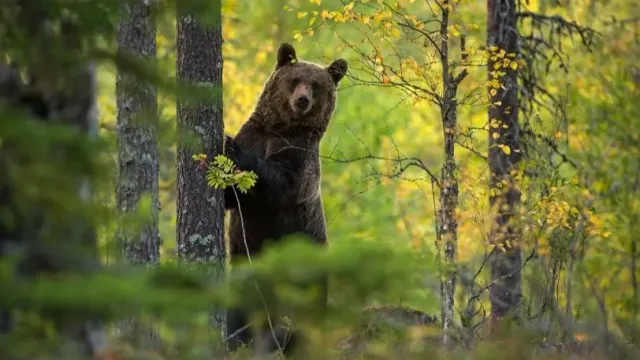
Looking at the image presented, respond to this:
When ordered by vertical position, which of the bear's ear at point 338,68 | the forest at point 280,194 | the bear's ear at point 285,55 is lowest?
the forest at point 280,194

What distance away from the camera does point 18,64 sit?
375cm

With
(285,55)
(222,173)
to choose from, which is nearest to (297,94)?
(285,55)

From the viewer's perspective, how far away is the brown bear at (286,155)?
862 cm

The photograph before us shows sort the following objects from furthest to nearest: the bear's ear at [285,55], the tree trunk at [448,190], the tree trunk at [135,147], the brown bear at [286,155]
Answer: the bear's ear at [285,55], the brown bear at [286,155], the tree trunk at [135,147], the tree trunk at [448,190]

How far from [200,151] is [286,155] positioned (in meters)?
1.37

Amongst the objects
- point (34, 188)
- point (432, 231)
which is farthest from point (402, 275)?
point (432, 231)

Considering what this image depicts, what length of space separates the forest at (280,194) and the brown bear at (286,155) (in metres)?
0.02

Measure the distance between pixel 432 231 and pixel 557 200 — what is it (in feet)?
24.1

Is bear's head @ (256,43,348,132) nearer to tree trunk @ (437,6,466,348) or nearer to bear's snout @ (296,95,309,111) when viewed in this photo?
bear's snout @ (296,95,309,111)

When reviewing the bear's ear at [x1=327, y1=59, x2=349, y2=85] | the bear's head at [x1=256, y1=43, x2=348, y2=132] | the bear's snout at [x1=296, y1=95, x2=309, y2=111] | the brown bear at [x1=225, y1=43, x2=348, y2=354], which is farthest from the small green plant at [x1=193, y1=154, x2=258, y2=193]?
the bear's ear at [x1=327, y1=59, x2=349, y2=85]

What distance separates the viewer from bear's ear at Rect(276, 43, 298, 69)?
30.0 ft

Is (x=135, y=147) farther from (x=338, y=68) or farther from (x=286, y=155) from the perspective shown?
(x=338, y=68)

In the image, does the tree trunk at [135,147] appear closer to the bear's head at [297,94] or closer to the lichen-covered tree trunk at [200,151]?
the lichen-covered tree trunk at [200,151]

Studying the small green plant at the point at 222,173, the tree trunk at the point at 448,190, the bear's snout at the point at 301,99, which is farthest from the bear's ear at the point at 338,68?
the small green plant at the point at 222,173
